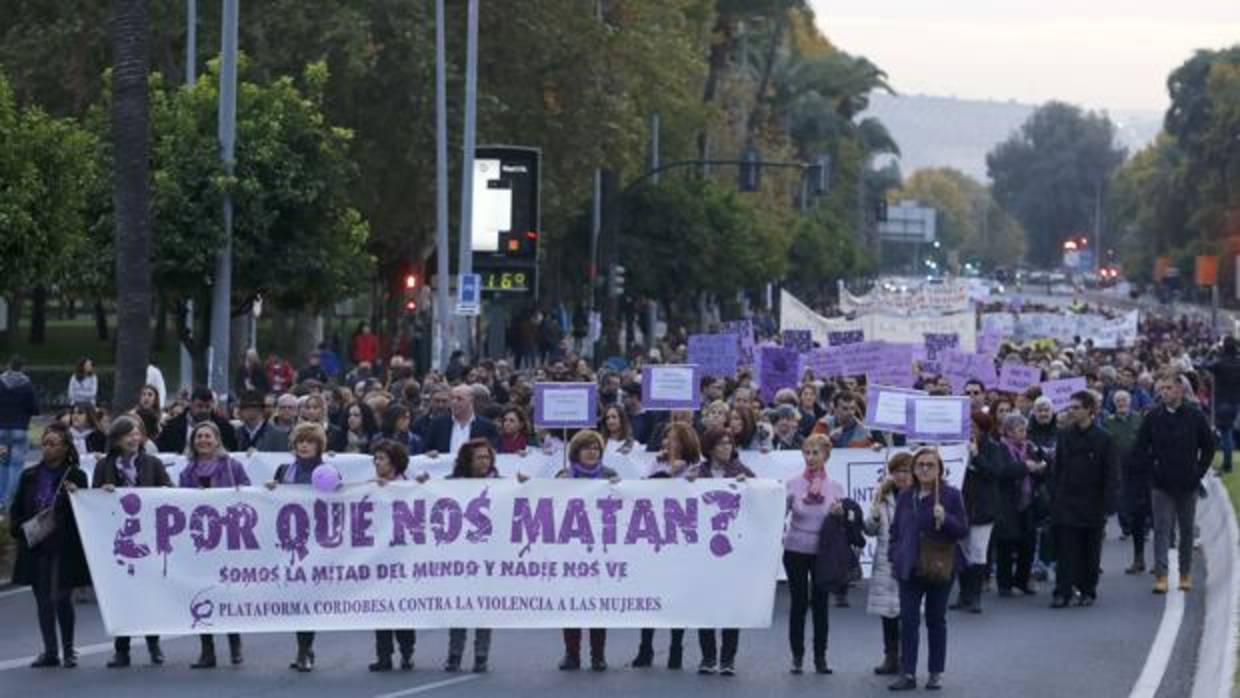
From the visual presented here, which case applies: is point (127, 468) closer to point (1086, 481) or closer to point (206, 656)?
point (206, 656)

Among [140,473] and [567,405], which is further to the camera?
[567,405]

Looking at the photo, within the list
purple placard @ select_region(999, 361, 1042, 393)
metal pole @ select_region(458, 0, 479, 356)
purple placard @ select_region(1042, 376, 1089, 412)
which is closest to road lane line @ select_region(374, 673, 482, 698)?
purple placard @ select_region(1042, 376, 1089, 412)

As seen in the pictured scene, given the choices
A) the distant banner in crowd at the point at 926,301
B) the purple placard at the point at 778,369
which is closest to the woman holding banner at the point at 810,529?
the purple placard at the point at 778,369

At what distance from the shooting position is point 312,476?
18.0m

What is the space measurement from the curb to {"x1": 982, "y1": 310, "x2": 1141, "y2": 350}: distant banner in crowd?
29.8m

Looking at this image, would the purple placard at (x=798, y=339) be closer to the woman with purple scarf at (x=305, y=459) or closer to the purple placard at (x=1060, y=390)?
the purple placard at (x=1060, y=390)

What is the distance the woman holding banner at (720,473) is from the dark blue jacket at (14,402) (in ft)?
47.6

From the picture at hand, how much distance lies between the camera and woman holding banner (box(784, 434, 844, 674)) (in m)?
17.4

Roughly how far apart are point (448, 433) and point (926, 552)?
278 inches

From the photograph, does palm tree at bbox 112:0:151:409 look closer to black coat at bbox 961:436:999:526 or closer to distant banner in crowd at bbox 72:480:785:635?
black coat at bbox 961:436:999:526

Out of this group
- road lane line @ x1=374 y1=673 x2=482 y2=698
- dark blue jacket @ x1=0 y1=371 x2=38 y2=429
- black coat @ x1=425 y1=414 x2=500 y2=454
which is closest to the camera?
road lane line @ x1=374 y1=673 x2=482 y2=698

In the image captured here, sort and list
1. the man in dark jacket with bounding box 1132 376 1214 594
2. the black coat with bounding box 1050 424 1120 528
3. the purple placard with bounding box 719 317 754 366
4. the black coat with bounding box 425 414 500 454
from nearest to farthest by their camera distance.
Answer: the black coat with bounding box 1050 424 1120 528 → the man in dark jacket with bounding box 1132 376 1214 594 → the black coat with bounding box 425 414 500 454 → the purple placard with bounding box 719 317 754 366

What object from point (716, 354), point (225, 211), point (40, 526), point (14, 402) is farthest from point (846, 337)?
point (40, 526)

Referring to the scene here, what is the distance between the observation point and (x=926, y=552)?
1672 centimetres
